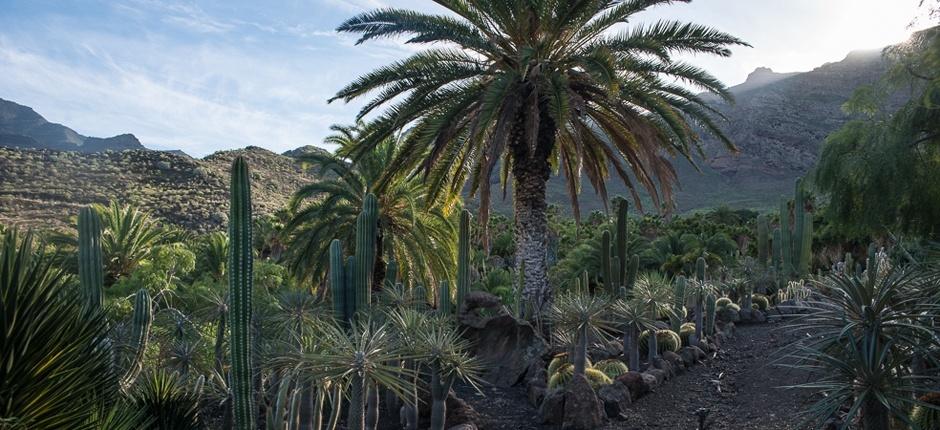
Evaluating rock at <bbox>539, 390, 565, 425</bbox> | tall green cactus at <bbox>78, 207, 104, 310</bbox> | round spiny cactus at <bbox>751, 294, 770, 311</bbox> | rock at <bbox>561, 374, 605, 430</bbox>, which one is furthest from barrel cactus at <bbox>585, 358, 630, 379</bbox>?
round spiny cactus at <bbox>751, 294, 770, 311</bbox>

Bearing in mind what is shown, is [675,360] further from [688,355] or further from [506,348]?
[506,348]

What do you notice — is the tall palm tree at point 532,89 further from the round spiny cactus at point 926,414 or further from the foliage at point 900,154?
the round spiny cactus at point 926,414

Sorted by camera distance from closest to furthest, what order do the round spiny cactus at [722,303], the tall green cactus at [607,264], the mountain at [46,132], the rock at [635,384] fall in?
the rock at [635,384], the tall green cactus at [607,264], the round spiny cactus at [722,303], the mountain at [46,132]

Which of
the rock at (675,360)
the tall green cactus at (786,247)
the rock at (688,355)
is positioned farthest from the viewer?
the tall green cactus at (786,247)

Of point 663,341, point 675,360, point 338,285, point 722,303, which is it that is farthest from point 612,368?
point 722,303

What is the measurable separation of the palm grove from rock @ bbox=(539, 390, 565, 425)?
0.34 meters

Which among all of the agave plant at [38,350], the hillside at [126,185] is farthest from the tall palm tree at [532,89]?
the hillside at [126,185]

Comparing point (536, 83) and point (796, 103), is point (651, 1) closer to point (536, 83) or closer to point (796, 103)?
point (536, 83)

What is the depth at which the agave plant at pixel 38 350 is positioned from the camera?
11.2 feet

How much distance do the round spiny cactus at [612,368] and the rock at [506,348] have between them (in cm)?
100

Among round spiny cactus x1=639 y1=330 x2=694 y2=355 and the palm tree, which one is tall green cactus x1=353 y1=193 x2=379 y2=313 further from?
round spiny cactus x1=639 y1=330 x2=694 y2=355

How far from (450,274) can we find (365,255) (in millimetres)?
7793

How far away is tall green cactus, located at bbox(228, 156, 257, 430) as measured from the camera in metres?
6.05

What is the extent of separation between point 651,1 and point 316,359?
8.25m
